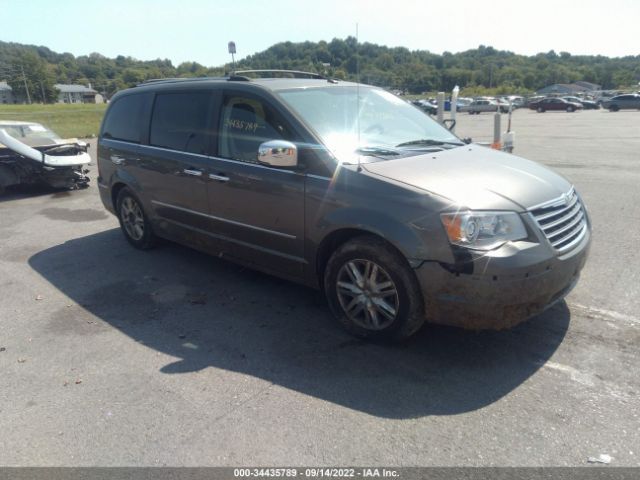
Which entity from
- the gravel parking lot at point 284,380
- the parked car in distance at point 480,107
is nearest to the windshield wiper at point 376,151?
the gravel parking lot at point 284,380

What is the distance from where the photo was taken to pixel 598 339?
3.74m

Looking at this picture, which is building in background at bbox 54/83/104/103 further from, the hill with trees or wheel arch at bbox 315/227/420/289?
wheel arch at bbox 315/227/420/289

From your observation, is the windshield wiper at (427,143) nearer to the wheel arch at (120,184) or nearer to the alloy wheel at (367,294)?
the alloy wheel at (367,294)

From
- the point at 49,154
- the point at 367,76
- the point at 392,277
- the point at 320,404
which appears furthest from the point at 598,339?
the point at 49,154

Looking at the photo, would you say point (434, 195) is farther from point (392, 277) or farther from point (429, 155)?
point (429, 155)

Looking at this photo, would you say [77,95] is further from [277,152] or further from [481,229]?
[481,229]

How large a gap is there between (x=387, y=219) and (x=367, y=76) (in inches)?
69.5

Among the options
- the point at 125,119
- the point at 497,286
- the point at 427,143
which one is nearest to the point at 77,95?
the point at 125,119

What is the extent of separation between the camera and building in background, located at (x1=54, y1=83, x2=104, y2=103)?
357 feet

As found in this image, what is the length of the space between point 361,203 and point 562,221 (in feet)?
4.63

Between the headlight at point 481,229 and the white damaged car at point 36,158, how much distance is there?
30.6ft

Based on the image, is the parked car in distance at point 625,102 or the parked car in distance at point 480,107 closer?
the parked car in distance at point 625,102

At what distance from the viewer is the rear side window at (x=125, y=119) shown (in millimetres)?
5938

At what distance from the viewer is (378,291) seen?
3693 millimetres
